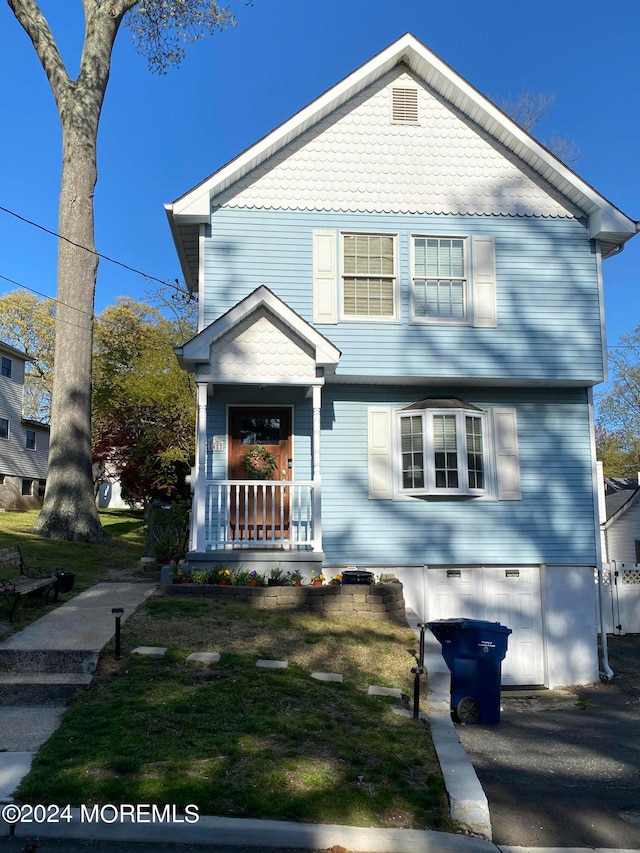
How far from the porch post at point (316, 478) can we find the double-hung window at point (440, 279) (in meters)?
2.37

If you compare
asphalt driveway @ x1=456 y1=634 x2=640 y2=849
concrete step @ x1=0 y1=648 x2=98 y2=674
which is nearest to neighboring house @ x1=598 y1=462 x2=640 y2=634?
asphalt driveway @ x1=456 y1=634 x2=640 y2=849

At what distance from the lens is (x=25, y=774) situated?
4.96 metres

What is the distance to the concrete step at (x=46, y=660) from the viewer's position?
7.14 m

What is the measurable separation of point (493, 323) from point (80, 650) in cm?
819

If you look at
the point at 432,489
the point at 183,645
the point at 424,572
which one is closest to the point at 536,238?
the point at 432,489

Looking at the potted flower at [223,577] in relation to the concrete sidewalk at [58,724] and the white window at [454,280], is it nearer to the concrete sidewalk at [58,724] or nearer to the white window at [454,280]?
the concrete sidewalk at [58,724]

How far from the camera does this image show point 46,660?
23.5ft

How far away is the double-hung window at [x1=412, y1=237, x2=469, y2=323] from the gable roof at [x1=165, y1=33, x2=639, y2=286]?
6.11 feet

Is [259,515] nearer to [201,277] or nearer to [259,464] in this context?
[259,464]

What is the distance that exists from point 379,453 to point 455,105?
6024 millimetres

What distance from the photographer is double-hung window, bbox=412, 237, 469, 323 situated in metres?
12.4

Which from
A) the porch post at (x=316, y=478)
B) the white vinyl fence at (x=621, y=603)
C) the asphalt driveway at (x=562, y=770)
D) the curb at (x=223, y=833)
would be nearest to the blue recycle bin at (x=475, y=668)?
the asphalt driveway at (x=562, y=770)

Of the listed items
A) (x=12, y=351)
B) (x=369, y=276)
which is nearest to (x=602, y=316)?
(x=369, y=276)

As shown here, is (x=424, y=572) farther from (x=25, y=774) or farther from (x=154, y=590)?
(x=25, y=774)
